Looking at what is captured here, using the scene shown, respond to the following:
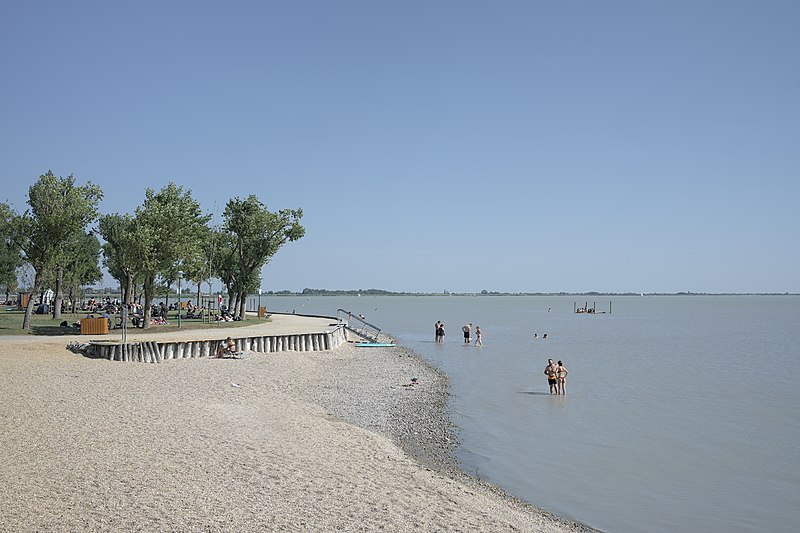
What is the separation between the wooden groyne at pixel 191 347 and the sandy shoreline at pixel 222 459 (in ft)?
10.5

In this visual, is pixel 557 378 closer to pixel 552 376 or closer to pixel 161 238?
pixel 552 376

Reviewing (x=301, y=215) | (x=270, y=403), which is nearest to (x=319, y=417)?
(x=270, y=403)

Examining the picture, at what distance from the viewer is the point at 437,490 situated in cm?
1212

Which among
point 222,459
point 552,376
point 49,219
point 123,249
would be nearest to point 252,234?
point 123,249

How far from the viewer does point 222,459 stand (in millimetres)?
12492

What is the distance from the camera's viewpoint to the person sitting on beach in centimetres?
3008

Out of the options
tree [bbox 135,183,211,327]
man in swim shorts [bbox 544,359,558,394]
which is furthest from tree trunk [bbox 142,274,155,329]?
man in swim shorts [bbox 544,359,558,394]

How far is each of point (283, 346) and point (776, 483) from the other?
24.9m

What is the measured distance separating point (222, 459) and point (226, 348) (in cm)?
1853

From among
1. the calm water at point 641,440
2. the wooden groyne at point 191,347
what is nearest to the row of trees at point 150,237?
the wooden groyne at point 191,347

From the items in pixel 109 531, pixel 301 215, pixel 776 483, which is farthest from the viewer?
pixel 301 215

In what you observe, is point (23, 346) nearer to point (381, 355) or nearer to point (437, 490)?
point (381, 355)

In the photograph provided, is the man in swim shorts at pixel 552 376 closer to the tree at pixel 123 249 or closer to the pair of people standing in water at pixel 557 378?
the pair of people standing in water at pixel 557 378

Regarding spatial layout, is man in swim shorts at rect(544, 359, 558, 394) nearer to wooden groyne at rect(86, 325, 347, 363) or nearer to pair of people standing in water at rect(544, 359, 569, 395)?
pair of people standing in water at rect(544, 359, 569, 395)
